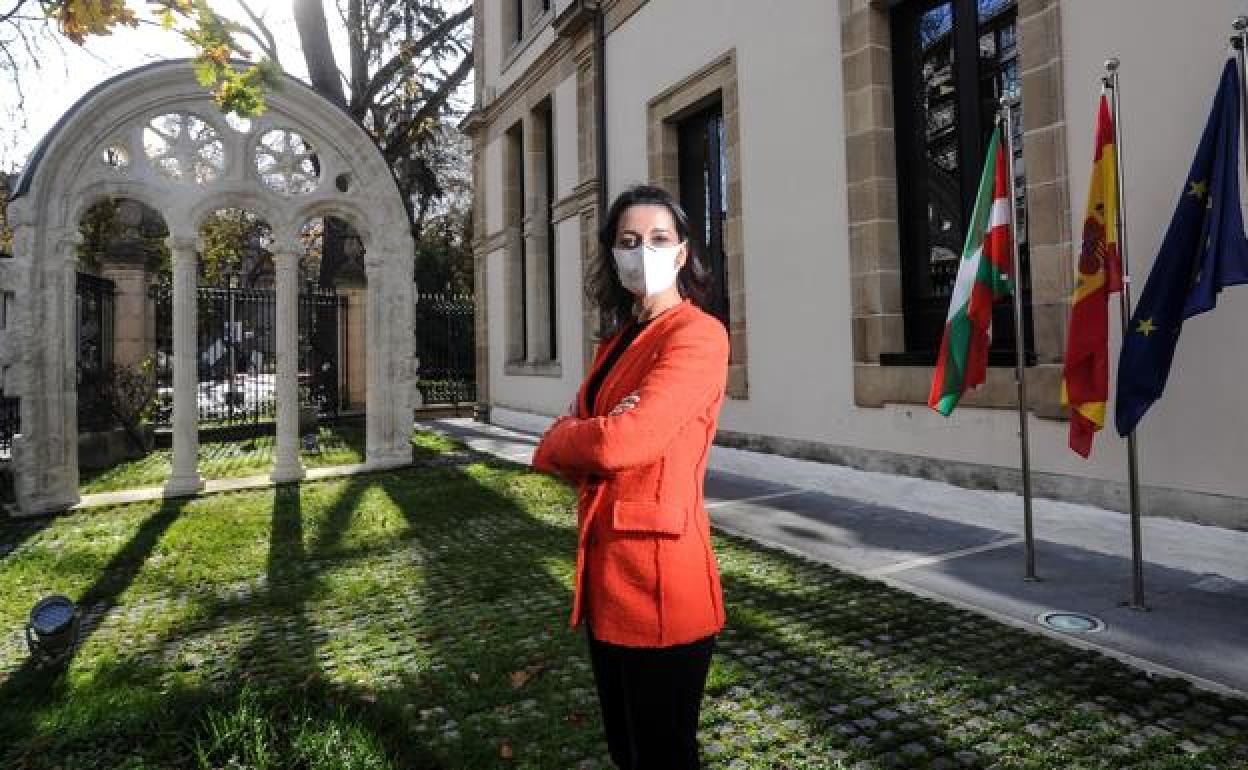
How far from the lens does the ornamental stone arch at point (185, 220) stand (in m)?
7.28

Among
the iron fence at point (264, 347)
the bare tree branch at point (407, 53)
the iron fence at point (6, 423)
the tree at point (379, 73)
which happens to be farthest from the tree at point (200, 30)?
the bare tree branch at point (407, 53)

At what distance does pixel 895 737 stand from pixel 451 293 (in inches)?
1075

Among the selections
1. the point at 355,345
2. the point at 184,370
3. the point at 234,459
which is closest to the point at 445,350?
the point at 355,345

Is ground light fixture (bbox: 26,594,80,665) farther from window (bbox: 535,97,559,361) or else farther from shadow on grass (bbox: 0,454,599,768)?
window (bbox: 535,97,559,361)

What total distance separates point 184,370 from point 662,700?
8103 mm

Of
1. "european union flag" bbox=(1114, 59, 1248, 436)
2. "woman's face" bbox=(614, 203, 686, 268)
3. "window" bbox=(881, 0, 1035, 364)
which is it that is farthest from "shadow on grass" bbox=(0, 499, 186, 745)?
"window" bbox=(881, 0, 1035, 364)

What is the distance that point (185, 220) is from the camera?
8.27m

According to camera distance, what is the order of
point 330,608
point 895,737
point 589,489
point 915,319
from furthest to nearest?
point 915,319
point 330,608
point 895,737
point 589,489

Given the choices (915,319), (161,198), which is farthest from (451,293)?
(915,319)

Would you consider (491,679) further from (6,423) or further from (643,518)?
(6,423)

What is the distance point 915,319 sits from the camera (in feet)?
23.1

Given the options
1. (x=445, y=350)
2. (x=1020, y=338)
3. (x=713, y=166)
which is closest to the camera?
(x=1020, y=338)

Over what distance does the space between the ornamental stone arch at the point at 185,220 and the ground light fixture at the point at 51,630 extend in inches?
187

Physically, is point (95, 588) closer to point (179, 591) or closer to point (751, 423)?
point (179, 591)
